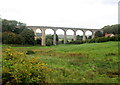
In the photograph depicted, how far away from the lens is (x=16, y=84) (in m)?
4.39

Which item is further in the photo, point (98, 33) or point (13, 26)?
point (98, 33)

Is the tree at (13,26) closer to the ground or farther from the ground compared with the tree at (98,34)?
farther from the ground

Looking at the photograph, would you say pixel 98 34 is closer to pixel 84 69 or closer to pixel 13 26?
pixel 13 26

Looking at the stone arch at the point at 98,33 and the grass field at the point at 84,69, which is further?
the stone arch at the point at 98,33

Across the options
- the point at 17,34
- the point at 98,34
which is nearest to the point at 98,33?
the point at 98,34

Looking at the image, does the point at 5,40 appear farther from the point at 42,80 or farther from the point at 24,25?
the point at 42,80

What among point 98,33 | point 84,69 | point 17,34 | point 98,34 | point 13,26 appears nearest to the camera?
point 84,69

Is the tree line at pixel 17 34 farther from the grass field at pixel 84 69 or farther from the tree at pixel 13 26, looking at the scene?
the grass field at pixel 84 69

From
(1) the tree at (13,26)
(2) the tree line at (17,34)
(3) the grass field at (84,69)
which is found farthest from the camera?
Result: (1) the tree at (13,26)

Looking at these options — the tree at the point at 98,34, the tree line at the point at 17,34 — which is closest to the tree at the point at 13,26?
the tree line at the point at 17,34

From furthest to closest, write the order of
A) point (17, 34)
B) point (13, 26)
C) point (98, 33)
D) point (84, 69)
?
point (98, 33) → point (13, 26) → point (17, 34) → point (84, 69)

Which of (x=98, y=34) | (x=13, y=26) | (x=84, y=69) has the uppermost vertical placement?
(x=13, y=26)

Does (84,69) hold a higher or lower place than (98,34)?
lower

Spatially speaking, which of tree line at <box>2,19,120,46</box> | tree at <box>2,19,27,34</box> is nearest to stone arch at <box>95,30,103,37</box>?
tree line at <box>2,19,120,46</box>
